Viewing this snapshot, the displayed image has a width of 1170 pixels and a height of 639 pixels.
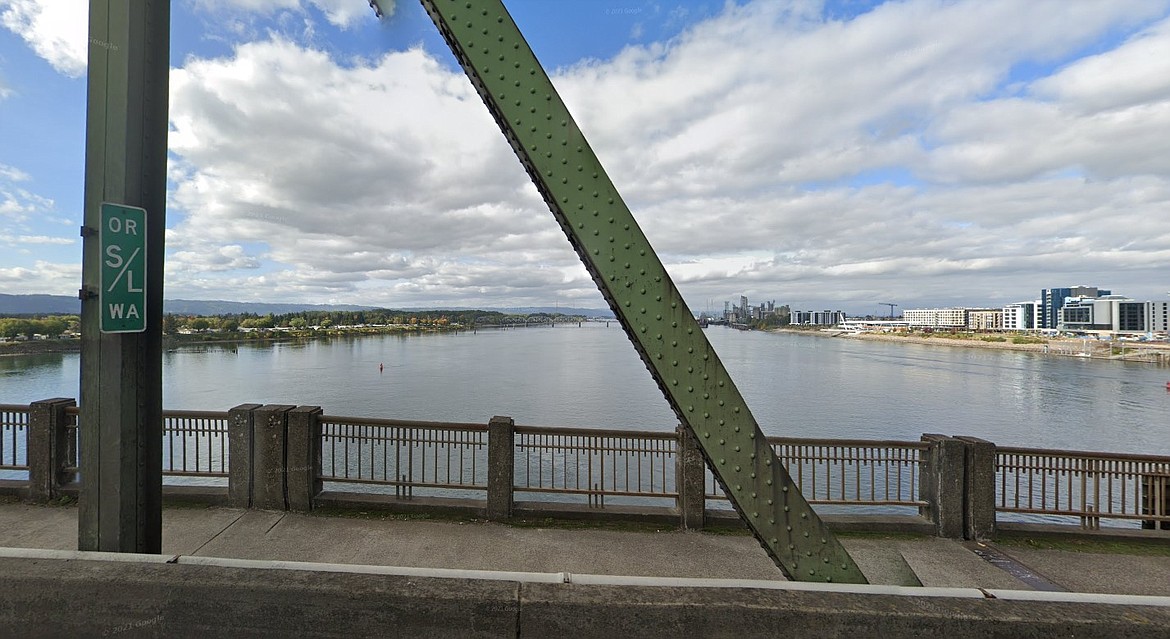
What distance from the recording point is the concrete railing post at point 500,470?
549 centimetres

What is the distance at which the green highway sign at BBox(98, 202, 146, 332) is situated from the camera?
271 cm

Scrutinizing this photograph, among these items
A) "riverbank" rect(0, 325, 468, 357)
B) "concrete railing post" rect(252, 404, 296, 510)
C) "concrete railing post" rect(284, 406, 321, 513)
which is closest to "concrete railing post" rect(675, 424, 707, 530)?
"concrete railing post" rect(284, 406, 321, 513)

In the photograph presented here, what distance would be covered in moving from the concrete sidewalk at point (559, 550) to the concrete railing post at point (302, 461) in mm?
194

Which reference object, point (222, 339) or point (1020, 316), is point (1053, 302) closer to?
point (1020, 316)

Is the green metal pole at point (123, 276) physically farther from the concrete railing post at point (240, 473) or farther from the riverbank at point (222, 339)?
the riverbank at point (222, 339)

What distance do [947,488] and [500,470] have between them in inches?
193

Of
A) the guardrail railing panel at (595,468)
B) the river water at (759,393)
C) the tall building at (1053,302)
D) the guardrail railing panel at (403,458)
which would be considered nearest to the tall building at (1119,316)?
the tall building at (1053,302)

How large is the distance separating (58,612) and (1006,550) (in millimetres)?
7435

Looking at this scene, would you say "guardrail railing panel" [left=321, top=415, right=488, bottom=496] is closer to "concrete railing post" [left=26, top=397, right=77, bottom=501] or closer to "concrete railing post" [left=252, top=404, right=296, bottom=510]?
Answer: "concrete railing post" [left=252, top=404, right=296, bottom=510]

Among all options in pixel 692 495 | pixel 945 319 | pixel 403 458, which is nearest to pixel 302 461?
pixel 692 495

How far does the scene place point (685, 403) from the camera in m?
2.26

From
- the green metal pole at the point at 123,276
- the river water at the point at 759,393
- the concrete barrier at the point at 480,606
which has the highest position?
the green metal pole at the point at 123,276

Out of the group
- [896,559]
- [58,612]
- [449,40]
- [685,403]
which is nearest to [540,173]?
[449,40]

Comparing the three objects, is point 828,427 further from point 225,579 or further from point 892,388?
point 225,579
